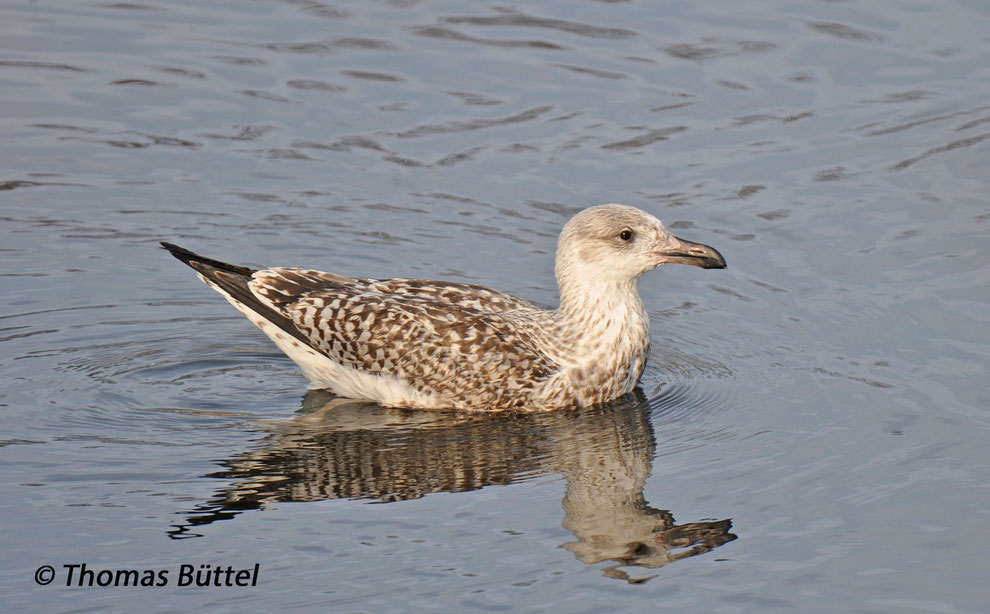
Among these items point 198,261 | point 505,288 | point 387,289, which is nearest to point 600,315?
point 387,289

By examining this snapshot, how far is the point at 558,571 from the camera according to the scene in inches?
325

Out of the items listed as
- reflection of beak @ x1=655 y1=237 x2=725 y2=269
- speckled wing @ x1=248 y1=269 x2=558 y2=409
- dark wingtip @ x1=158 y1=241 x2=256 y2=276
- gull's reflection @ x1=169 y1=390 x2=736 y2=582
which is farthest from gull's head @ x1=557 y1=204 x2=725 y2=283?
dark wingtip @ x1=158 y1=241 x2=256 y2=276

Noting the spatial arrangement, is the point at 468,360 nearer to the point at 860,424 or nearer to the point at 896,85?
the point at 860,424

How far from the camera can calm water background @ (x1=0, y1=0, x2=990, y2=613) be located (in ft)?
27.7

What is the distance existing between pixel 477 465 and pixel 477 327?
1368 millimetres

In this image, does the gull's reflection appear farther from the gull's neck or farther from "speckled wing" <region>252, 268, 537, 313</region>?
"speckled wing" <region>252, 268, 537, 313</region>

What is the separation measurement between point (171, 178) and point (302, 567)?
6743 millimetres

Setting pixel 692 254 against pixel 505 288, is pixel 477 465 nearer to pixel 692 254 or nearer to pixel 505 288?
pixel 692 254

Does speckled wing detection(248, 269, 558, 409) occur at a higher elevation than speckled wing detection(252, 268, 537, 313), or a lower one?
lower

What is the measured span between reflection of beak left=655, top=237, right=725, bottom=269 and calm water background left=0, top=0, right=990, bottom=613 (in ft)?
3.03

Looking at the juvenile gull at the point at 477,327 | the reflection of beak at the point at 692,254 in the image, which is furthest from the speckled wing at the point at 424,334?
the reflection of beak at the point at 692,254

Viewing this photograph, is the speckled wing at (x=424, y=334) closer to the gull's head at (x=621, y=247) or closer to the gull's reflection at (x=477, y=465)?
the gull's reflection at (x=477, y=465)

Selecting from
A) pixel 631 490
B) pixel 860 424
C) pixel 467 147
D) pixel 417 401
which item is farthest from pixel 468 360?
pixel 467 147

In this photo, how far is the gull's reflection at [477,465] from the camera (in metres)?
8.78
